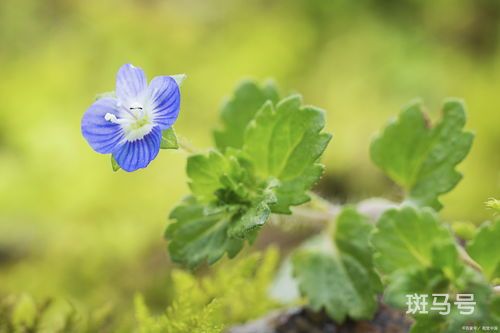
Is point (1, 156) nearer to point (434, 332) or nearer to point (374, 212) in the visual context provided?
point (374, 212)

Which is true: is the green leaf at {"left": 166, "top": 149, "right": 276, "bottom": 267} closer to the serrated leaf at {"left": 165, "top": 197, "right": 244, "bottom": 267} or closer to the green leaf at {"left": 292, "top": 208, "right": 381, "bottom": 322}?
the serrated leaf at {"left": 165, "top": 197, "right": 244, "bottom": 267}

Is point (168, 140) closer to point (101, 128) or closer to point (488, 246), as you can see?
point (101, 128)

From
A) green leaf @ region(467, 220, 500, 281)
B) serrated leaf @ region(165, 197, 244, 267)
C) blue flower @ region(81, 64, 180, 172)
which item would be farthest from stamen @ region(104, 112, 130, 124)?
green leaf @ region(467, 220, 500, 281)

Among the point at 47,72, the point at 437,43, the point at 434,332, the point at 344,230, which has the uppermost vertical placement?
the point at 47,72

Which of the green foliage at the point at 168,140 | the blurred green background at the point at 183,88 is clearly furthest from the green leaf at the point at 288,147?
the blurred green background at the point at 183,88

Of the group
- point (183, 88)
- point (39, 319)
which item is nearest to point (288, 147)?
point (39, 319)

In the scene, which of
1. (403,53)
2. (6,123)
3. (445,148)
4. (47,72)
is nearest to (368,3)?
(403,53)

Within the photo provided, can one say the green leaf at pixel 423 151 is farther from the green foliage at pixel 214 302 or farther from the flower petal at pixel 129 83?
the flower petal at pixel 129 83
